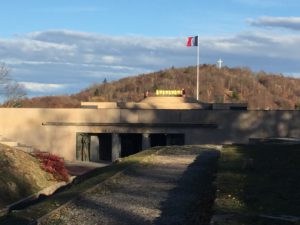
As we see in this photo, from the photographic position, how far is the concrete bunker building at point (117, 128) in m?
53.8

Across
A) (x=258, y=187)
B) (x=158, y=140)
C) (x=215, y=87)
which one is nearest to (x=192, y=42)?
(x=158, y=140)

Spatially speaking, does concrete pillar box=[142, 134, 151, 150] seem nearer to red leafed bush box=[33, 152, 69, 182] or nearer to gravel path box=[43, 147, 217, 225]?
red leafed bush box=[33, 152, 69, 182]

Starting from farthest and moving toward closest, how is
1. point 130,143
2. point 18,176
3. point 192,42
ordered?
point 192,42, point 130,143, point 18,176

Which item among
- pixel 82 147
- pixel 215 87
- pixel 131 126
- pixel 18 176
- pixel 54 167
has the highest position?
pixel 215 87

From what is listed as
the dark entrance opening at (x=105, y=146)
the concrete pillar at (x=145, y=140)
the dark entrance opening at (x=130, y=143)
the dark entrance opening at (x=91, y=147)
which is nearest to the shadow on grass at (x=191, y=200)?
the concrete pillar at (x=145, y=140)

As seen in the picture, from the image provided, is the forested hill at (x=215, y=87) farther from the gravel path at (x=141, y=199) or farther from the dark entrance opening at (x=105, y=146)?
the gravel path at (x=141, y=199)

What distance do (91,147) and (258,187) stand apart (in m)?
40.7

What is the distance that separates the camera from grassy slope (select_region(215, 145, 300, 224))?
12.1 meters

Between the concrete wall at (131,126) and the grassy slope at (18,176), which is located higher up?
the concrete wall at (131,126)

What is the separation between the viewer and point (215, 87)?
5571 inches

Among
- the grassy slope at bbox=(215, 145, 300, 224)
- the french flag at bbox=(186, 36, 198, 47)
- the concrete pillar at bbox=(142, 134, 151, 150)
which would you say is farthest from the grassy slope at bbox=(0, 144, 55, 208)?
the french flag at bbox=(186, 36, 198, 47)

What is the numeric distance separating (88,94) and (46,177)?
10873cm

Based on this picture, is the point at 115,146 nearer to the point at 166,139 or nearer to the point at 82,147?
the point at 82,147

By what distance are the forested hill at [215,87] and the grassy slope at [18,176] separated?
9302cm
